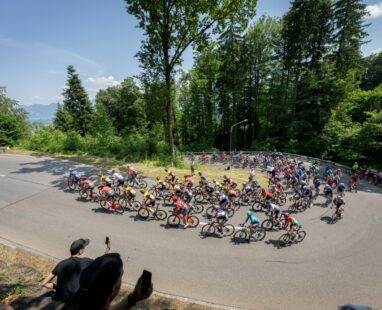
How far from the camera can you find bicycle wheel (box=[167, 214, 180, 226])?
11.3m

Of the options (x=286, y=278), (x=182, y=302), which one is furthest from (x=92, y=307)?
(x=286, y=278)

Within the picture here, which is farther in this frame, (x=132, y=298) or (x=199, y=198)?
(x=199, y=198)

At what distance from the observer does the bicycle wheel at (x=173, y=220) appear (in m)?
11.3

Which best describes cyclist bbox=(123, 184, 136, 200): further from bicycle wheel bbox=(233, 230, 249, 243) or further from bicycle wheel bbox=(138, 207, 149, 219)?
bicycle wheel bbox=(233, 230, 249, 243)

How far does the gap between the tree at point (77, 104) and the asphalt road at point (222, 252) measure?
3347cm

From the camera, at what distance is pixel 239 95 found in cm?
4212

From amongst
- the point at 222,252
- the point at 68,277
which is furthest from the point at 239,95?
the point at 68,277

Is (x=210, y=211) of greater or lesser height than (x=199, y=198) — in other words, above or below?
below

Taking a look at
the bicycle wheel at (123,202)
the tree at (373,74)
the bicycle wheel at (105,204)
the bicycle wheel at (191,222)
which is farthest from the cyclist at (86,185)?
the tree at (373,74)

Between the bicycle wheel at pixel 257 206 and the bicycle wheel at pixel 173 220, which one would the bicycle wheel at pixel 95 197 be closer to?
the bicycle wheel at pixel 173 220

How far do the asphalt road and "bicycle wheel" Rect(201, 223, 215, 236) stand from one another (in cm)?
31

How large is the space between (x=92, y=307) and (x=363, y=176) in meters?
27.7

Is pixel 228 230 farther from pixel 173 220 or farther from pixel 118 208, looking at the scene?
pixel 118 208

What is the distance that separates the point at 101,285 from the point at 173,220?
9.67 meters
